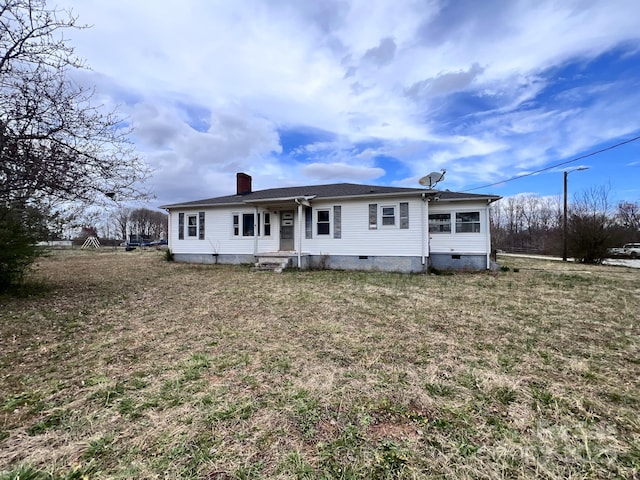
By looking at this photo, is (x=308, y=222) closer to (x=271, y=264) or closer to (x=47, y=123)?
(x=271, y=264)

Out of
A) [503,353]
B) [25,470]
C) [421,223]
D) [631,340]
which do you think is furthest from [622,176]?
[25,470]

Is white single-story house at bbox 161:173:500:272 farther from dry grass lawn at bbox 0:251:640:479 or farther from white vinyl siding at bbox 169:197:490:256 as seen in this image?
dry grass lawn at bbox 0:251:640:479

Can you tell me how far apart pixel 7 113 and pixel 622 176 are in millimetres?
32942

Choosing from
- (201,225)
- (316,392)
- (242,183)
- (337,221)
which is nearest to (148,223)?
(242,183)

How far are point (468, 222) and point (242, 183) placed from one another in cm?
1173

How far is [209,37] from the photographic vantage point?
30.1ft

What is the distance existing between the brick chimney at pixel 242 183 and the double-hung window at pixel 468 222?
11136 mm

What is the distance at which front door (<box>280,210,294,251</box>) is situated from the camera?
13.4 m

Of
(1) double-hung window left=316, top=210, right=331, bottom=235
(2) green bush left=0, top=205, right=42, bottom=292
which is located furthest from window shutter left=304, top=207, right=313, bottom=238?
(2) green bush left=0, top=205, right=42, bottom=292

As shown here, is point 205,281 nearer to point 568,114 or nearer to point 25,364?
point 25,364

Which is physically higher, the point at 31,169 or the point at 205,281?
the point at 31,169

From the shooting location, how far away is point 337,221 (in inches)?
490

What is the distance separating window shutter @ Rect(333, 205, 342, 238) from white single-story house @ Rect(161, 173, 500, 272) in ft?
0.14

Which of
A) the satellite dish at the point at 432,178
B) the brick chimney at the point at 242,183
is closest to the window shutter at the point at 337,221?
the satellite dish at the point at 432,178
